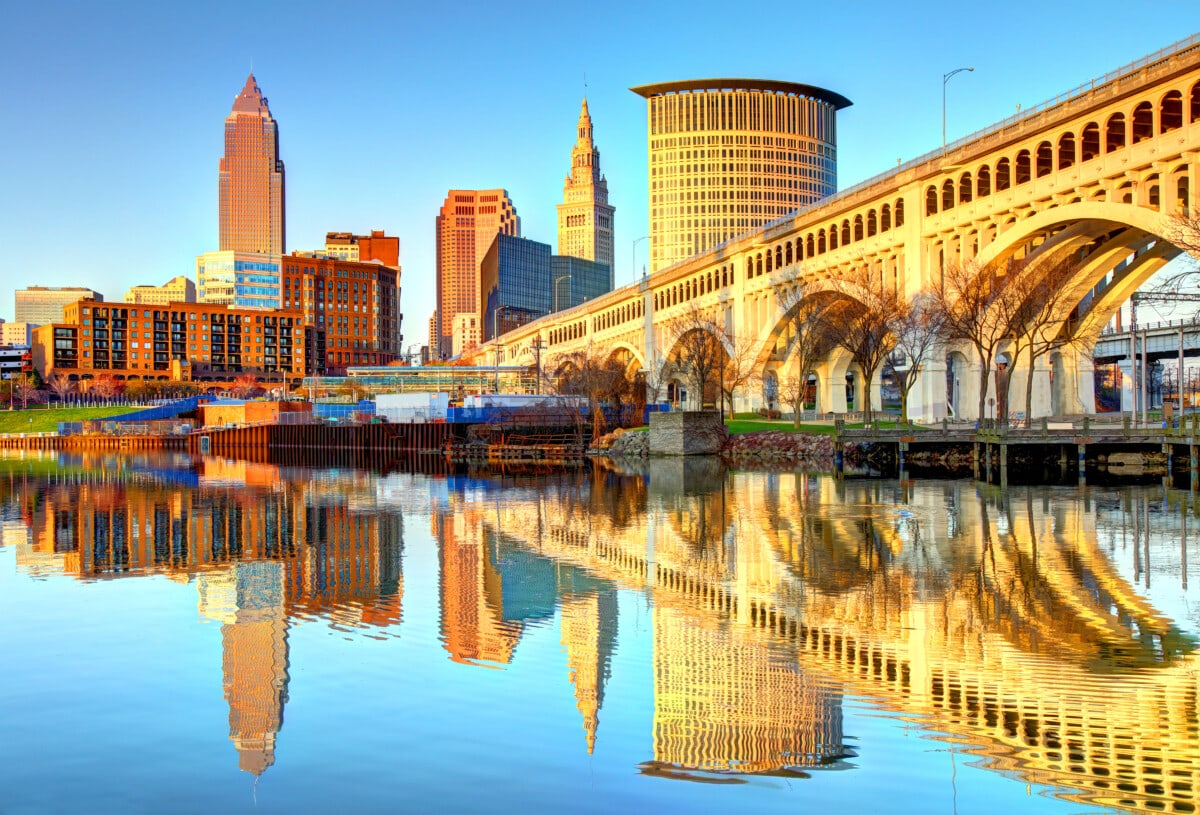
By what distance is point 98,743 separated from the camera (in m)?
10.9

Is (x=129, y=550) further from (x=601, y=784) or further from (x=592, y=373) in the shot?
(x=592, y=373)

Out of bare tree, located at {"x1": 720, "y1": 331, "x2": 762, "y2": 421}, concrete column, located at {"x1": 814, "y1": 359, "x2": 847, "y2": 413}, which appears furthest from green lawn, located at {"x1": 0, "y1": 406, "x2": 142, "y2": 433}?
concrete column, located at {"x1": 814, "y1": 359, "x2": 847, "y2": 413}

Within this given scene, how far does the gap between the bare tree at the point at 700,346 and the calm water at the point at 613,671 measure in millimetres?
58489

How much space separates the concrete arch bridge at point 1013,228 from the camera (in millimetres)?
46594

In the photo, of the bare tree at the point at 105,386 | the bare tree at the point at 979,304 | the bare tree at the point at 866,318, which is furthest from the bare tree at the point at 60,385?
the bare tree at the point at 979,304

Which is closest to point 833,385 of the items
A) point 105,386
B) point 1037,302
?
point 1037,302

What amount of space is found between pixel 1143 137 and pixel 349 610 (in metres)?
45.3

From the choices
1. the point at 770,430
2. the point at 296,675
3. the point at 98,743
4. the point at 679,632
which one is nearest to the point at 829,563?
the point at 679,632

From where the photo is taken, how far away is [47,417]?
155m

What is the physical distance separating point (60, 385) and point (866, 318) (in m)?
160

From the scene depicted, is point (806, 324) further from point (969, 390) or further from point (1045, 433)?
point (1045, 433)

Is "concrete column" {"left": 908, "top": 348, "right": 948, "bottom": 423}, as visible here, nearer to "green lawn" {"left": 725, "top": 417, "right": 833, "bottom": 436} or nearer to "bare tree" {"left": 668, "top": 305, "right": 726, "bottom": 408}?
"green lawn" {"left": 725, "top": 417, "right": 833, "bottom": 436}

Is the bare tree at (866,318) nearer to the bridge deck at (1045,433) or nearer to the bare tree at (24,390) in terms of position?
the bridge deck at (1045,433)

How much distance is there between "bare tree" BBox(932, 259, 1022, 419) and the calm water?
28.7 metres
